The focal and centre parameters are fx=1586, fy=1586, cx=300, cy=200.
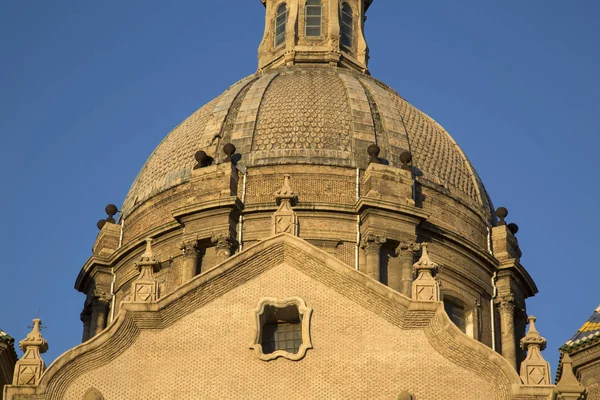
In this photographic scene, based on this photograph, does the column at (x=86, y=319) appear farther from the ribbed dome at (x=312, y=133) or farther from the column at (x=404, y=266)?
the column at (x=404, y=266)

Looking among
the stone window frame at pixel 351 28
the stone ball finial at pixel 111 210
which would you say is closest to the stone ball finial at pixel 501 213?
the stone window frame at pixel 351 28

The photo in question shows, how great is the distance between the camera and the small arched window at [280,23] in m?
61.9

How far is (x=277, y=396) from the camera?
3500 centimetres

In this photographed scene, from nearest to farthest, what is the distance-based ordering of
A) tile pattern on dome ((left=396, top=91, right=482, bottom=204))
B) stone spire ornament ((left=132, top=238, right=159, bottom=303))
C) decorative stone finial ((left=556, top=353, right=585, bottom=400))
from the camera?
1. decorative stone finial ((left=556, top=353, right=585, bottom=400))
2. stone spire ornament ((left=132, top=238, right=159, bottom=303))
3. tile pattern on dome ((left=396, top=91, right=482, bottom=204))

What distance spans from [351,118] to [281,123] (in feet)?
7.90

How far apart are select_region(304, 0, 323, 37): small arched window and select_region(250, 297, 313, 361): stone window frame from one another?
86.1ft

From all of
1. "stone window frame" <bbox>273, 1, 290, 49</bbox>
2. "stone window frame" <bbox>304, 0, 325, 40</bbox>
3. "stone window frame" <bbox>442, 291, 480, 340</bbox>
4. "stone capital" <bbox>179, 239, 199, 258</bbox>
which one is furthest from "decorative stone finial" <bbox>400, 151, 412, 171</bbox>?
"stone window frame" <bbox>273, 1, 290, 49</bbox>

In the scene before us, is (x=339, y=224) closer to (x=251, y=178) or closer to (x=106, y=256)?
(x=251, y=178)

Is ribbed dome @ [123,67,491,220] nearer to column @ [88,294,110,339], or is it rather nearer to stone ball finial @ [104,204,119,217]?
stone ball finial @ [104,204,119,217]

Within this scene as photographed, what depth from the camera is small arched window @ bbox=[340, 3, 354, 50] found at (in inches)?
2434

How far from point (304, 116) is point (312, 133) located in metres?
0.91

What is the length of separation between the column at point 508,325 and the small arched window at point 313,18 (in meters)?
14.4

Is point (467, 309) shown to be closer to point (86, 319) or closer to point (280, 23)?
point (86, 319)

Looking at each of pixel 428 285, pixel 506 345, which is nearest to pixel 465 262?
pixel 506 345
